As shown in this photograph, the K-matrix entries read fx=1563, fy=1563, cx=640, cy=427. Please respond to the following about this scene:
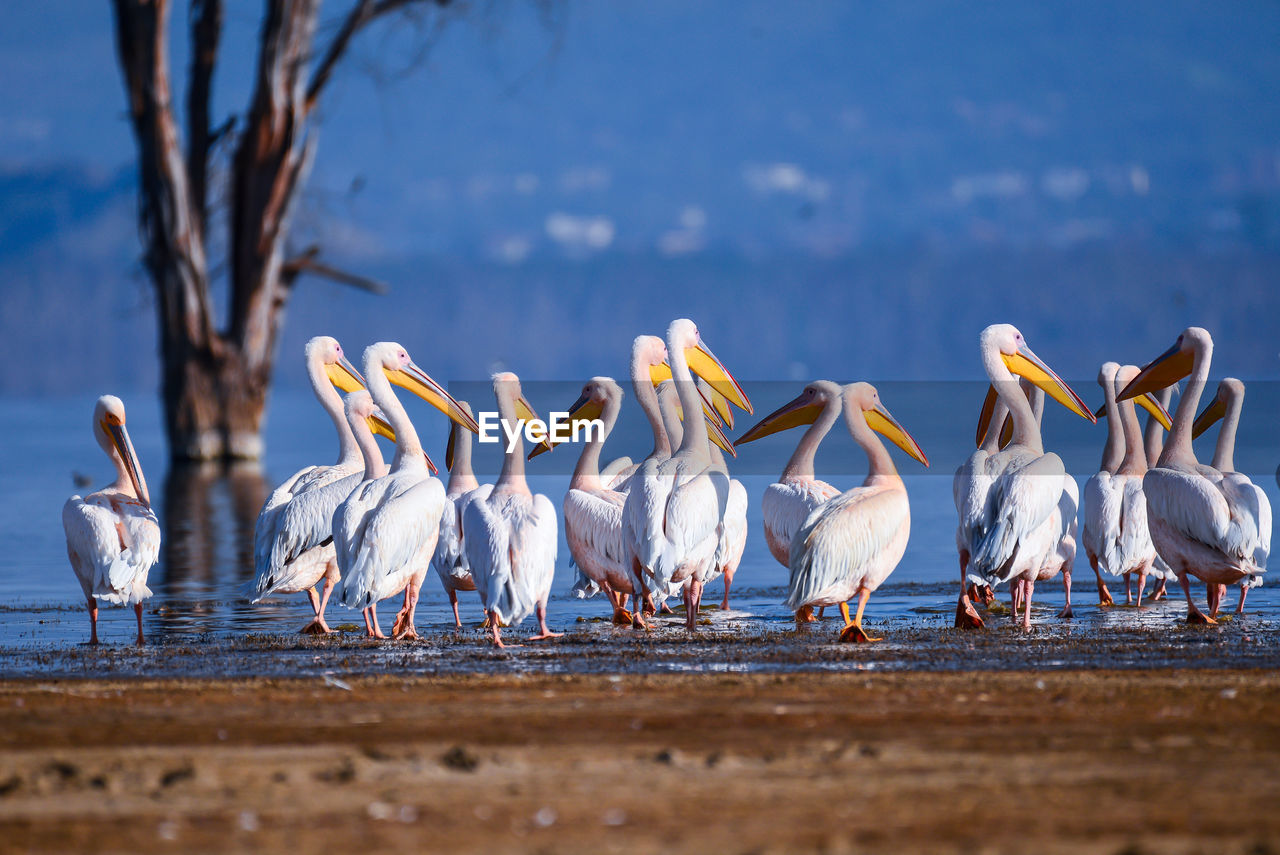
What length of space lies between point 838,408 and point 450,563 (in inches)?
102

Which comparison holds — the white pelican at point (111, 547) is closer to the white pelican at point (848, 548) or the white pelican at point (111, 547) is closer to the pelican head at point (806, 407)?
the white pelican at point (848, 548)

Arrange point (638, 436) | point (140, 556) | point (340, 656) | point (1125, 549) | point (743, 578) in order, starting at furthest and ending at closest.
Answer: point (638, 436), point (743, 578), point (1125, 549), point (140, 556), point (340, 656)

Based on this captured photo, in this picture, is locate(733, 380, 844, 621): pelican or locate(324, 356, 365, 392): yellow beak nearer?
locate(733, 380, 844, 621): pelican

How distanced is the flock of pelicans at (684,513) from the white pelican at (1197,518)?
0.5 inches

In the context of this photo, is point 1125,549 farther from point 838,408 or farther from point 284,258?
point 284,258

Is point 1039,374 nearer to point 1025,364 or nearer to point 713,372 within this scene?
point 1025,364

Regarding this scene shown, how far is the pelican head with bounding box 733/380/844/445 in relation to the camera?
377 inches

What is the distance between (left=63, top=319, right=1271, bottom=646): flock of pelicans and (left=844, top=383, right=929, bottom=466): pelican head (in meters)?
0.02

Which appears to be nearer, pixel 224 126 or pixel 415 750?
pixel 415 750

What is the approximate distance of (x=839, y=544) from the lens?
7809 millimetres

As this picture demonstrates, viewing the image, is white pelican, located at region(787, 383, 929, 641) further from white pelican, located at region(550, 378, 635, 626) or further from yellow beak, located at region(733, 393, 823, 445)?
yellow beak, located at region(733, 393, 823, 445)

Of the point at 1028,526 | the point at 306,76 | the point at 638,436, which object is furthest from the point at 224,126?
the point at 1028,526

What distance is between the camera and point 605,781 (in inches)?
159

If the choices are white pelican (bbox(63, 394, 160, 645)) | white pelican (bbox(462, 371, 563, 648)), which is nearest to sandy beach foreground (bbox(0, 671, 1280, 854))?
white pelican (bbox(462, 371, 563, 648))
